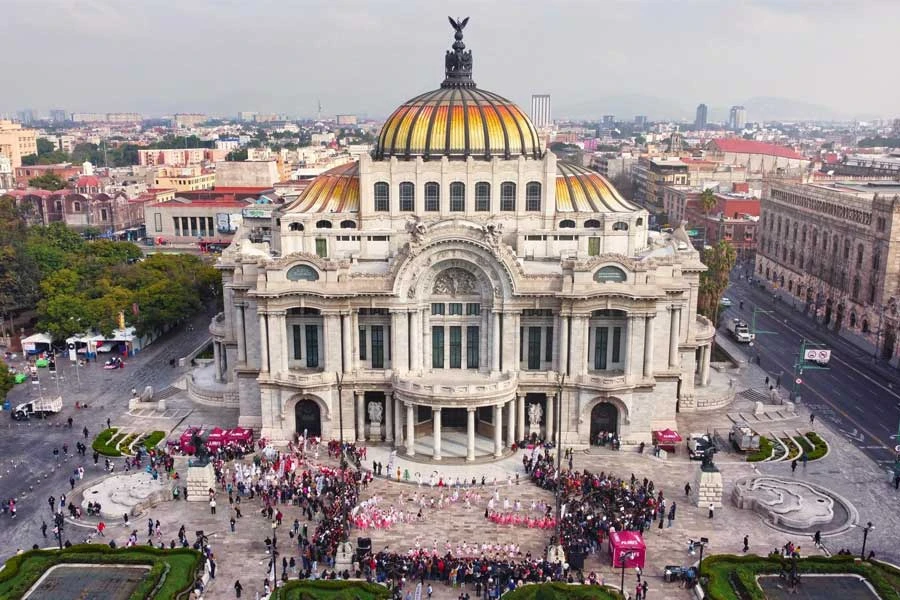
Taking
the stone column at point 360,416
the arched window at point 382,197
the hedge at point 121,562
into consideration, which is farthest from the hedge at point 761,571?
the arched window at point 382,197

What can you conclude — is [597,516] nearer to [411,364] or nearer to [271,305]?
[411,364]

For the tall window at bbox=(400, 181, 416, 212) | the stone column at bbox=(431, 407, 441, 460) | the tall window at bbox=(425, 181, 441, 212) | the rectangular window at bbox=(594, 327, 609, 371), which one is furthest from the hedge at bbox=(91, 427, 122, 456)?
the rectangular window at bbox=(594, 327, 609, 371)

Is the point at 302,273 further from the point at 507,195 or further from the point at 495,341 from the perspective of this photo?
the point at 507,195

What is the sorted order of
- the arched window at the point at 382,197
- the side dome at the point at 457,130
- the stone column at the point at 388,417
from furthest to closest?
1. the side dome at the point at 457,130
2. the arched window at the point at 382,197
3. the stone column at the point at 388,417

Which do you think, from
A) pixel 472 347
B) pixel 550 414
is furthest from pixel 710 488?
pixel 472 347

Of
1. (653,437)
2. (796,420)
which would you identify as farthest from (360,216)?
(796,420)

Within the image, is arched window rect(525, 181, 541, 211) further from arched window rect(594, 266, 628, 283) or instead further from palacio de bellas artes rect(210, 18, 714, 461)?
arched window rect(594, 266, 628, 283)

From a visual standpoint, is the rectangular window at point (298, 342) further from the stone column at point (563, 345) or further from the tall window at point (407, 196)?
the stone column at point (563, 345)
